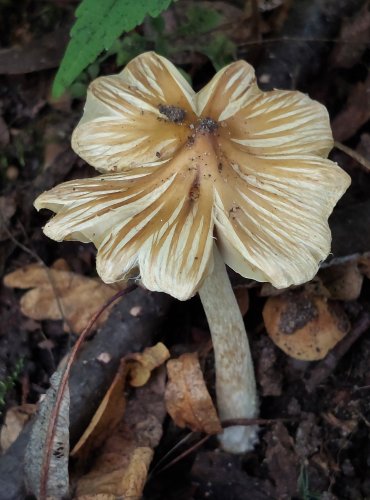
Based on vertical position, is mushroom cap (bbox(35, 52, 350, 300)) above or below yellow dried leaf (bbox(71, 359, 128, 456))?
above

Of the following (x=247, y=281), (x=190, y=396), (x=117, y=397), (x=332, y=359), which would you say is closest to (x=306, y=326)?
(x=332, y=359)

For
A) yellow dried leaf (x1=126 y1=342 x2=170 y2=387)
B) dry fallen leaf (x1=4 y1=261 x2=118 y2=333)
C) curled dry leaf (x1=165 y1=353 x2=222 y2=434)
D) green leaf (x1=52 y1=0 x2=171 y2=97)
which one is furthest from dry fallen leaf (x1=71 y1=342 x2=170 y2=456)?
green leaf (x1=52 y1=0 x2=171 y2=97)

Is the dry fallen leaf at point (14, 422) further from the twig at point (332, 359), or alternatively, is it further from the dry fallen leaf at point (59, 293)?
the twig at point (332, 359)

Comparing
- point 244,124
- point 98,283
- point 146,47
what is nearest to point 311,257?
point 244,124

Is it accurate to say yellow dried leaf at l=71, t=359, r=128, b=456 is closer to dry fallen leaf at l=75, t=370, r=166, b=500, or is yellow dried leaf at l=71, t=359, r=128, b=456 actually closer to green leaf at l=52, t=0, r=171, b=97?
dry fallen leaf at l=75, t=370, r=166, b=500

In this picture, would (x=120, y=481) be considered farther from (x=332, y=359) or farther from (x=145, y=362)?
(x=332, y=359)

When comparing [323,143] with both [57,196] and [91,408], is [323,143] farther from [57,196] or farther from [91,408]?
[91,408]
